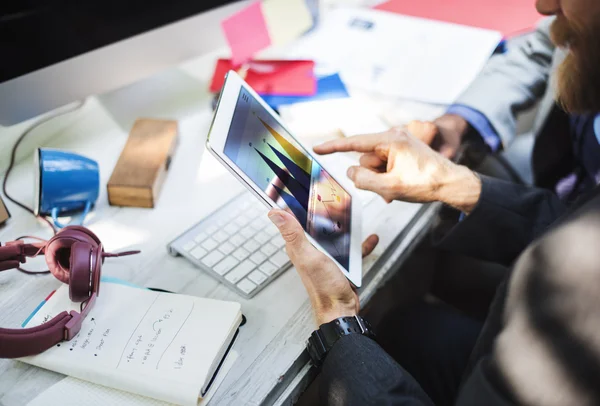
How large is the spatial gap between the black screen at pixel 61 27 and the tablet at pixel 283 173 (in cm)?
30

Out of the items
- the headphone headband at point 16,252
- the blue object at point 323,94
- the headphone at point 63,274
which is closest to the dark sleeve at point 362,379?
the headphone at point 63,274

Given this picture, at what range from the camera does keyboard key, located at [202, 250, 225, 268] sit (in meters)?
0.71

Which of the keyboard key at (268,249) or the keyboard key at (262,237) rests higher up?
the keyboard key at (262,237)

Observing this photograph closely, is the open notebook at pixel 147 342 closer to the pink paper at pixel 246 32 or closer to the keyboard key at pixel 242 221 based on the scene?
the keyboard key at pixel 242 221

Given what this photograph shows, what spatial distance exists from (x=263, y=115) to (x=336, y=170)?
19cm

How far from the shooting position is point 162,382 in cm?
56

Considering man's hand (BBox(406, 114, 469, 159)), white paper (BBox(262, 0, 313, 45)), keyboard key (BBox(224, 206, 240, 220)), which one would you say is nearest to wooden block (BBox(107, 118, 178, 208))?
keyboard key (BBox(224, 206, 240, 220))

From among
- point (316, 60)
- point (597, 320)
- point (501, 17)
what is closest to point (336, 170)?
point (316, 60)

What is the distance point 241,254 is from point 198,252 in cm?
6

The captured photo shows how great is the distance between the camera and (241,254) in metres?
0.73

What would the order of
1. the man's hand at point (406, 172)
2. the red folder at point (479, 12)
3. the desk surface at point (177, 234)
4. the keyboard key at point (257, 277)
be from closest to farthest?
the desk surface at point (177, 234), the keyboard key at point (257, 277), the man's hand at point (406, 172), the red folder at point (479, 12)

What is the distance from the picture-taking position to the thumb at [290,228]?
24.4 inches

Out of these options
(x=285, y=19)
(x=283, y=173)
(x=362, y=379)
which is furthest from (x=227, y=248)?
(x=285, y=19)

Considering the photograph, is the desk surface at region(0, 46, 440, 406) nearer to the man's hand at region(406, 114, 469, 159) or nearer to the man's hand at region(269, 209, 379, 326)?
the man's hand at region(269, 209, 379, 326)
